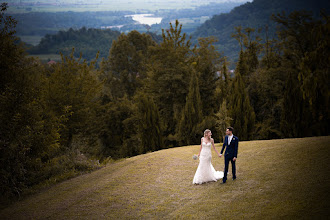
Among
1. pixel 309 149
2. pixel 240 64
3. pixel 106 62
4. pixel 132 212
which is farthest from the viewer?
pixel 106 62

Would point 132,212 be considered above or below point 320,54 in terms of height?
below

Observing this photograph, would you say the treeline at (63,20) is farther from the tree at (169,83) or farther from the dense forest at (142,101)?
the tree at (169,83)

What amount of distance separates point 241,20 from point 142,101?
234 feet

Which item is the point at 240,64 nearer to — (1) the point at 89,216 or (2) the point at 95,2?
(1) the point at 89,216

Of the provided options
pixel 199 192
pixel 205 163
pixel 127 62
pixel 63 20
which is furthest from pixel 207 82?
pixel 63 20

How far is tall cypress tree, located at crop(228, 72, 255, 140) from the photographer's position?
2411 centimetres

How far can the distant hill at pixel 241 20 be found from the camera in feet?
246

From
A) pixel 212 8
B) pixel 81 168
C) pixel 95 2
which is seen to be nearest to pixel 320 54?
pixel 81 168

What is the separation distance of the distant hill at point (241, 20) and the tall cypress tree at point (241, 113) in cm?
4977

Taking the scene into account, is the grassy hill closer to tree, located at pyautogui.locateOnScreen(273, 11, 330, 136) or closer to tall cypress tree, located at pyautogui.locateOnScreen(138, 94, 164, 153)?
tree, located at pyautogui.locateOnScreen(273, 11, 330, 136)

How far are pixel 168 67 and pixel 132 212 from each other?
24993 millimetres

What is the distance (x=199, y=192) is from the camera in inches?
357

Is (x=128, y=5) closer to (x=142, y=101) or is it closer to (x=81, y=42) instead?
(x=81, y=42)

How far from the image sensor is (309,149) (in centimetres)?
1156
